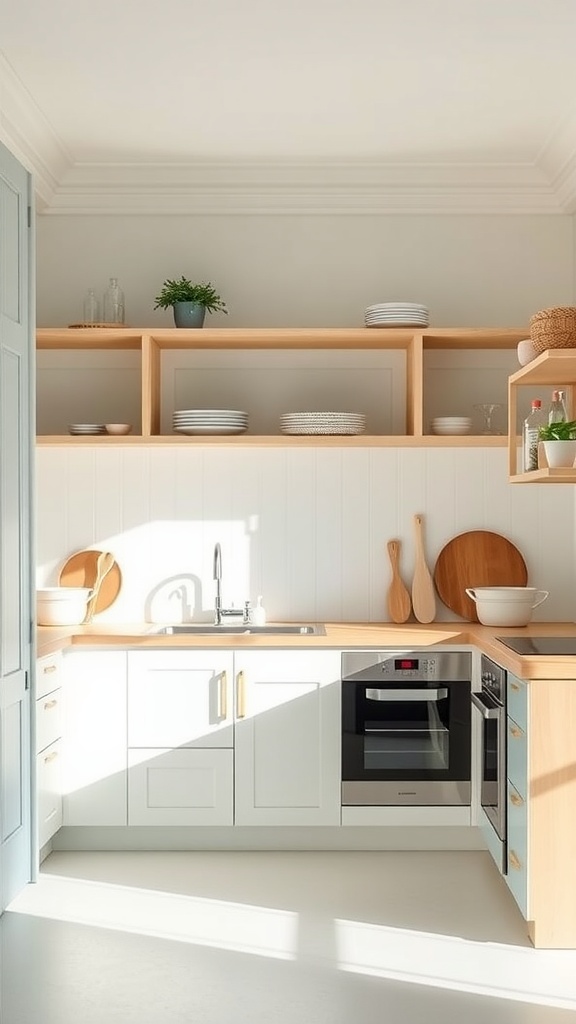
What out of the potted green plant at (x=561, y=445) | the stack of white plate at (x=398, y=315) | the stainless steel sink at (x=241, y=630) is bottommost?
the stainless steel sink at (x=241, y=630)

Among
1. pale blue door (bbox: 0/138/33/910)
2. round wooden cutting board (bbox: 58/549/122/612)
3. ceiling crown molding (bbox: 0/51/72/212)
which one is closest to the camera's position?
pale blue door (bbox: 0/138/33/910)

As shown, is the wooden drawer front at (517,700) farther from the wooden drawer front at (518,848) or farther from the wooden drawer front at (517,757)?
the wooden drawer front at (518,848)

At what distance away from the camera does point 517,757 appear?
3461 millimetres

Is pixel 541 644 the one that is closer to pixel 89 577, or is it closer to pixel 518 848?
pixel 518 848

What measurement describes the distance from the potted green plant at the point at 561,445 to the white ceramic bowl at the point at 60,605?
6.81 ft

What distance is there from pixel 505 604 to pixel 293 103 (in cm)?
213

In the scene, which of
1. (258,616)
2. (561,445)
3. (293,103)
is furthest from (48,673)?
(293,103)

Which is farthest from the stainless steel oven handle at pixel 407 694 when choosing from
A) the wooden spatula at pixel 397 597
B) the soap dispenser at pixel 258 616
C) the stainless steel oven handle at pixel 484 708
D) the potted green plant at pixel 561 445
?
the potted green plant at pixel 561 445

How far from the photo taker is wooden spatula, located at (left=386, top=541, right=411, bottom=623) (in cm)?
471

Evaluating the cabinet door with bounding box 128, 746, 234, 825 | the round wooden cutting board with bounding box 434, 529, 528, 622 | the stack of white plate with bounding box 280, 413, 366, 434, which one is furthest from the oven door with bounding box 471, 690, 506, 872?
the stack of white plate with bounding box 280, 413, 366, 434

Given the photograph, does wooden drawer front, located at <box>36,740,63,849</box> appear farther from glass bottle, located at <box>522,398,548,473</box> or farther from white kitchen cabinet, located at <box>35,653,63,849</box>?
glass bottle, located at <box>522,398,548,473</box>

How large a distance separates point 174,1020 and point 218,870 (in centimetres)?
124

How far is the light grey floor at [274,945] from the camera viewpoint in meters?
2.90

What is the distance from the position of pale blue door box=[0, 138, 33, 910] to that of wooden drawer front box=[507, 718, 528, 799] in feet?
5.43
